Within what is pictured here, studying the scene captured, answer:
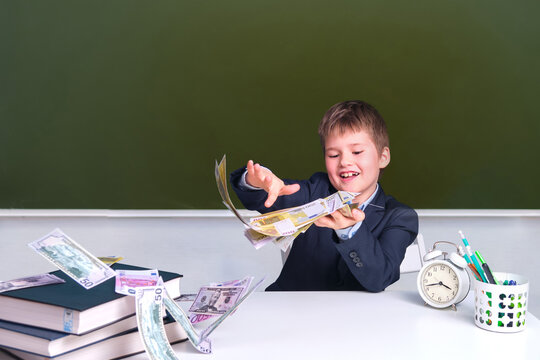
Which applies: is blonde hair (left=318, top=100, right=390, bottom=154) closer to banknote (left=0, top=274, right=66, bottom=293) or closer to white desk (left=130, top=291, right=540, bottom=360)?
white desk (left=130, top=291, right=540, bottom=360)

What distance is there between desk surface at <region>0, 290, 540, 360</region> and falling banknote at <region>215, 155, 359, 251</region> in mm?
175

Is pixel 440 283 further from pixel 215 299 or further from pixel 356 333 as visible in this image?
pixel 215 299

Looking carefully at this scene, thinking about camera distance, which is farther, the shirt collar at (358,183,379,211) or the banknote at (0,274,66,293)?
the shirt collar at (358,183,379,211)

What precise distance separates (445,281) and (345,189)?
1.77 ft

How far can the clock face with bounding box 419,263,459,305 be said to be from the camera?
1.26 m

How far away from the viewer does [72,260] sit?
960 millimetres

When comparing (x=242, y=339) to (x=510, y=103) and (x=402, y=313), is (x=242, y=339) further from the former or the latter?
(x=510, y=103)

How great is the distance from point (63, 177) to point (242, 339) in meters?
1.85

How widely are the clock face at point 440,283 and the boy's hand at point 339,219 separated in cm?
22

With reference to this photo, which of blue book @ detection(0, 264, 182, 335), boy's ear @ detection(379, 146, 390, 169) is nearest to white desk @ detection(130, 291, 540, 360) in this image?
blue book @ detection(0, 264, 182, 335)

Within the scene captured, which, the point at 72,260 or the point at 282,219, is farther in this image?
the point at 282,219

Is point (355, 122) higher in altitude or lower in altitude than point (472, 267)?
higher

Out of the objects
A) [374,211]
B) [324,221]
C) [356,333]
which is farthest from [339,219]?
[374,211]

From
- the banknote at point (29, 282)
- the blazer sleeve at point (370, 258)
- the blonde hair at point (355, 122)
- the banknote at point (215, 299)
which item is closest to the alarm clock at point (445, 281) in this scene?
the blazer sleeve at point (370, 258)
